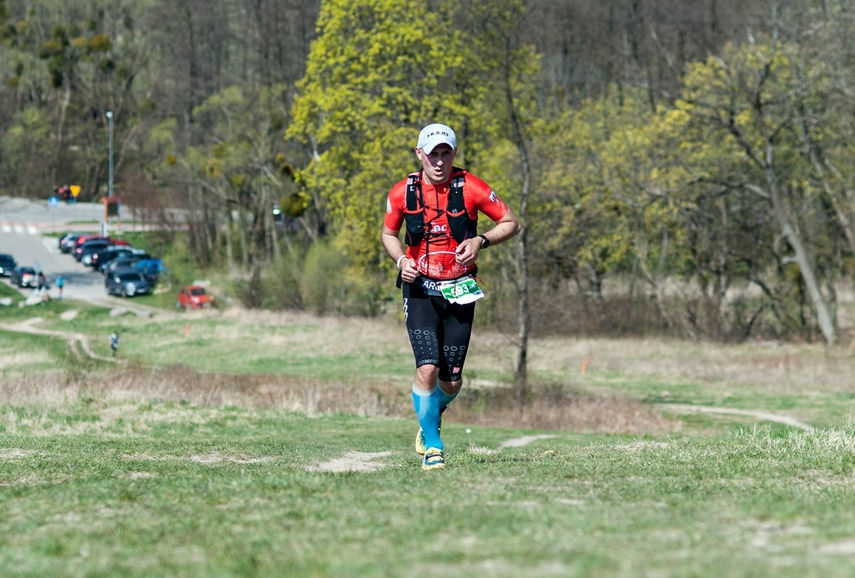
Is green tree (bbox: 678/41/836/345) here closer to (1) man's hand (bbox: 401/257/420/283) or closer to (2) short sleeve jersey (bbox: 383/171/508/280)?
(2) short sleeve jersey (bbox: 383/171/508/280)

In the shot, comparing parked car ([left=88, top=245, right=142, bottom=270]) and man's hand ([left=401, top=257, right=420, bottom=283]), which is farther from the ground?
parked car ([left=88, top=245, right=142, bottom=270])

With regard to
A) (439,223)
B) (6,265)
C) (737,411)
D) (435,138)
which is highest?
(6,265)

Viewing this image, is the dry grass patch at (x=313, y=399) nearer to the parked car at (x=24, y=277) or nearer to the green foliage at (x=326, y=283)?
the green foliage at (x=326, y=283)

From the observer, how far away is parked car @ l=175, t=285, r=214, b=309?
6700 centimetres

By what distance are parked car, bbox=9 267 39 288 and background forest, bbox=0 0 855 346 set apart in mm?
10773

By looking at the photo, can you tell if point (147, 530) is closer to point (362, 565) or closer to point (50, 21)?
point (362, 565)

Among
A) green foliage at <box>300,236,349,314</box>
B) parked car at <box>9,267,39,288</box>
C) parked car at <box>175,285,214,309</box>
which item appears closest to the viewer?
green foliage at <box>300,236,349,314</box>

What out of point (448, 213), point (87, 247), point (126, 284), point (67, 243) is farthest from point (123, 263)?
point (448, 213)

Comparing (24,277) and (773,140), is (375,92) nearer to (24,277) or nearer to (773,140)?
(773,140)

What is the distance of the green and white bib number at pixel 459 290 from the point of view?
35.5ft

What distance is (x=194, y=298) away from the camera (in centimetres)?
6719

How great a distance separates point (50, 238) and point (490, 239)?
8518 cm

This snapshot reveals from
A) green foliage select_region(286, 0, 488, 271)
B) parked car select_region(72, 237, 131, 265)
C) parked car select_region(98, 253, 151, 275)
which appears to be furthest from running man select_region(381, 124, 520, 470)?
parked car select_region(72, 237, 131, 265)

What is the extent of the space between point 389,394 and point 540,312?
608 cm
